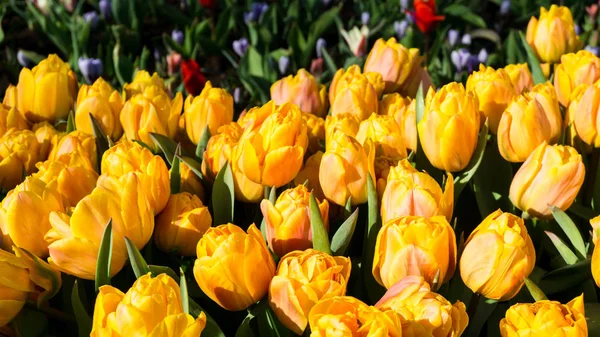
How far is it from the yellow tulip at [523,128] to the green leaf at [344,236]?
0.33m

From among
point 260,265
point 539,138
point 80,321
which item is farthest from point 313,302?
point 539,138

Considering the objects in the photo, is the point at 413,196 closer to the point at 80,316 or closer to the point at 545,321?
the point at 545,321

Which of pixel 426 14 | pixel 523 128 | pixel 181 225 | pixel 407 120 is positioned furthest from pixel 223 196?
pixel 426 14

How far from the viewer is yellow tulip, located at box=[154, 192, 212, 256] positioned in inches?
42.2

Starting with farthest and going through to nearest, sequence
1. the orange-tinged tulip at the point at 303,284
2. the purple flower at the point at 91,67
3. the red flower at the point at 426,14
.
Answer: the red flower at the point at 426,14, the purple flower at the point at 91,67, the orange-tinged tulip at the point at 303,284

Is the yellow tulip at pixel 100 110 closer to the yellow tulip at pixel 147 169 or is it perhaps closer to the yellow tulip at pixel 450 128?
the yellow tulip at pixel 147 169

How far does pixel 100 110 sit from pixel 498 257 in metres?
0.82

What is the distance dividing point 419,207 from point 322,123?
437 mm

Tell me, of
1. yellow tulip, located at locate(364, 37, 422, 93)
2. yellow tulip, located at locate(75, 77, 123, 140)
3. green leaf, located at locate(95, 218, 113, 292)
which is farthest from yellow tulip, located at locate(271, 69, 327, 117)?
green leaf, located at locate(95, 218, 113, 292)

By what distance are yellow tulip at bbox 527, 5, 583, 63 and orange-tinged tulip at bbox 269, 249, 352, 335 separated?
108 cm

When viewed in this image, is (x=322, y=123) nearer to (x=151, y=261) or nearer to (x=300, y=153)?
(x=300, y=153)

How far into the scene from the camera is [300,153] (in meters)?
1.11

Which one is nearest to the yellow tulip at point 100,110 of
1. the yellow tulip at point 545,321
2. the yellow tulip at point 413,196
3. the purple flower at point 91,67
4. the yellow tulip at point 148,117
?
the yellow tulip at point 148,117

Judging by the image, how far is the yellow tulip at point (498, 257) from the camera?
0.91 metres
